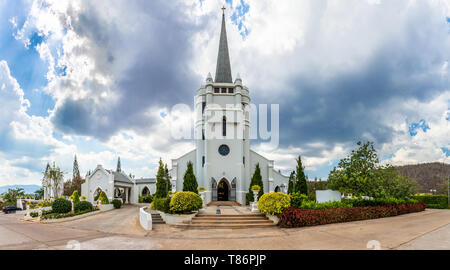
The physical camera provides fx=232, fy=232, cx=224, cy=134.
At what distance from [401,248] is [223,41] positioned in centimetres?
2835

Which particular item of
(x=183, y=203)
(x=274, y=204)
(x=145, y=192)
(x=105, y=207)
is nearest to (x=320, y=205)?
(x=274, y=204)

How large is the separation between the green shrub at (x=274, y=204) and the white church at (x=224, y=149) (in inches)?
464

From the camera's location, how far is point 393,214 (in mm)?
15430

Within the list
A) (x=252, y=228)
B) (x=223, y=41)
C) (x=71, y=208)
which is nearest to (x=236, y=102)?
(x=223, y=41)

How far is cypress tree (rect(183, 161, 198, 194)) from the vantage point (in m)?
23.6

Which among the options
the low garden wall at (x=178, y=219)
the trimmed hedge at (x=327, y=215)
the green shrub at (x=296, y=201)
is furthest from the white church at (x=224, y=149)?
the trimmed hedge at (x=327, y=215)

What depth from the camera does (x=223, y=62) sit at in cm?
2916

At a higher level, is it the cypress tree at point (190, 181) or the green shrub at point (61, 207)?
the cypress tree at point (190, 181)

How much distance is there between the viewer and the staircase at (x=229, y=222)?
11.6 meters

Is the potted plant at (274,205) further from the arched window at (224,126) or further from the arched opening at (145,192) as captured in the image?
the arched opening at (145,192)

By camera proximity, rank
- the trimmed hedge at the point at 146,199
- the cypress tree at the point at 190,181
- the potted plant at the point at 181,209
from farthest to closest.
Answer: the trimmed hedge at the point at 146,199 → the cypress tree at the point at 190,181 → the potted plant at the point at 181,209

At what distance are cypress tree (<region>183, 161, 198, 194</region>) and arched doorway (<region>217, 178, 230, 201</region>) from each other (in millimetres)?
2715

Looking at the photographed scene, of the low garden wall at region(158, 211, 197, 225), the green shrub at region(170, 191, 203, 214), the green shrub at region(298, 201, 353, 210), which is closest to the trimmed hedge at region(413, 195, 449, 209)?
the green shrub at region(298, 201, 353, 210)
